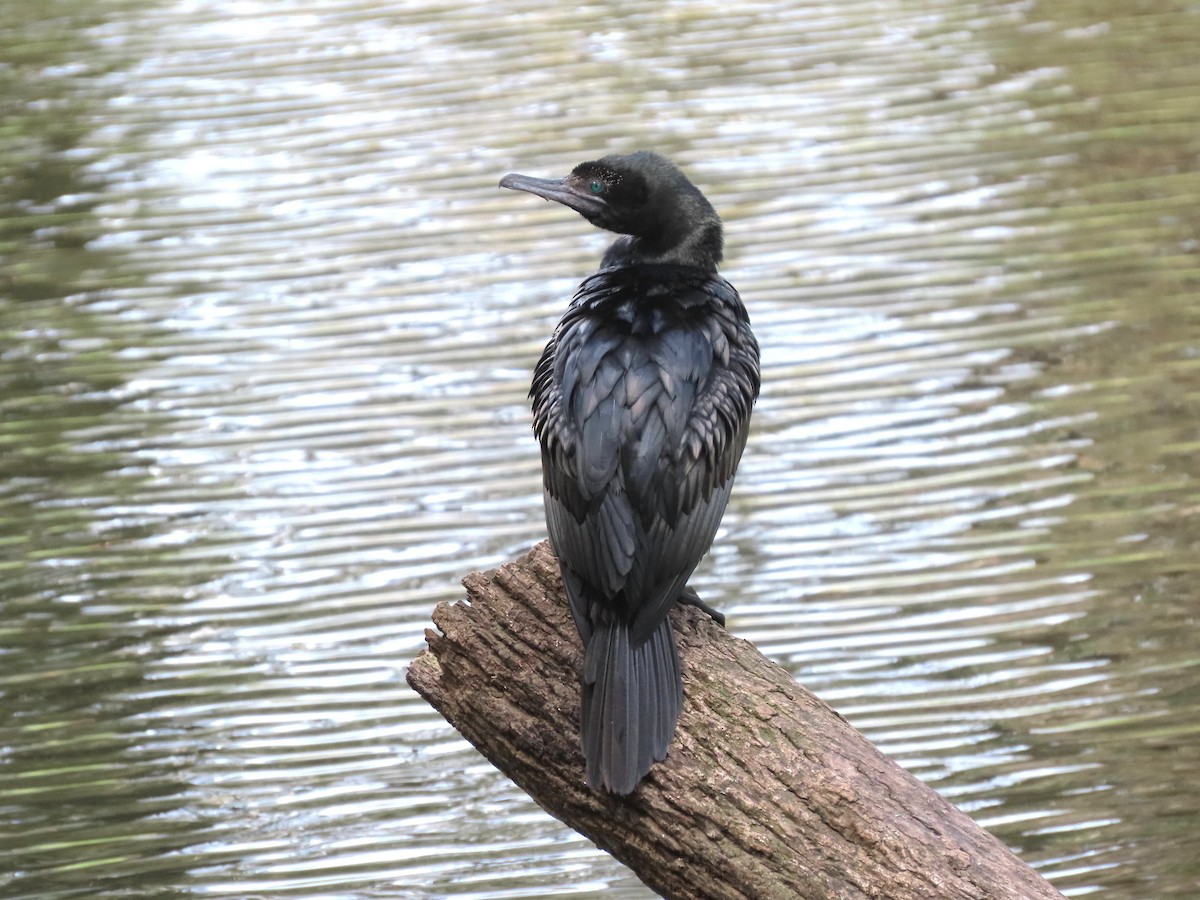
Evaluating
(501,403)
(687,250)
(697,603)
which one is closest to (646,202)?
(687,250)

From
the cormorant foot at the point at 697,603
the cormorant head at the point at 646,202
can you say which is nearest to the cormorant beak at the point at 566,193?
the cormorant head at the point at 646,202

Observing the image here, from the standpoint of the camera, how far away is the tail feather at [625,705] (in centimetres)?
202

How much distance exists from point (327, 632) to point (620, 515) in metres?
1.49

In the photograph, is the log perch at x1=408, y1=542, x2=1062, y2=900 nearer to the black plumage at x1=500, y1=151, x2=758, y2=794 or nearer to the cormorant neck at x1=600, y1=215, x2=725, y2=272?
the black plumage at x1=500, y1=151, x2=758, y2=794

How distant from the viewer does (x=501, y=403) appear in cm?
429

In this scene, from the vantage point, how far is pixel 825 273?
15.5 ft

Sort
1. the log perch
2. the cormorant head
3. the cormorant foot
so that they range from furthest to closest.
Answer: the cormorant head < the cormorant foot < the log perch

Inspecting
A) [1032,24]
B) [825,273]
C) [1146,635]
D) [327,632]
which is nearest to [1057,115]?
[1032,24]

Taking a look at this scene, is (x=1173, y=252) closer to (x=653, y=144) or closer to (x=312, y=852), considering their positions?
(x=653, y=144)

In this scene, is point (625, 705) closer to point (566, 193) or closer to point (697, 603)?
point (697, 603)

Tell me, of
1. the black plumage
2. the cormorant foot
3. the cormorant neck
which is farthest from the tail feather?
the cormorant neck

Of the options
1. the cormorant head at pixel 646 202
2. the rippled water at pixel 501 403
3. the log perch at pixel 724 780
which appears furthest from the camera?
the rippled water at pixel 501 403

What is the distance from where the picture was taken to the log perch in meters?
2.00

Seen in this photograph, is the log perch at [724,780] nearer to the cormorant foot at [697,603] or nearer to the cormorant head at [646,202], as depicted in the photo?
the cormorant foot at [697,603]
